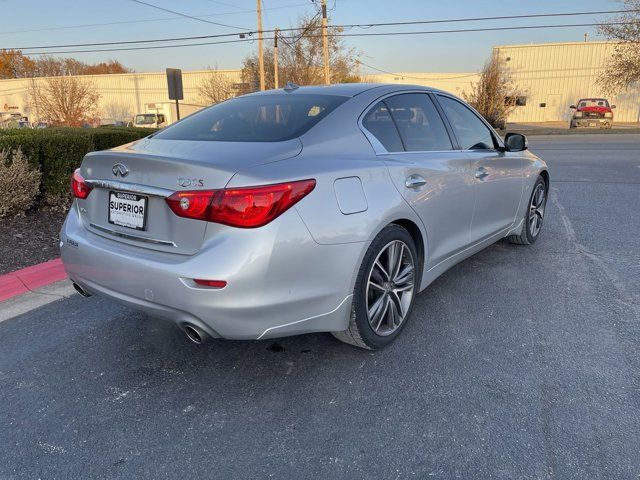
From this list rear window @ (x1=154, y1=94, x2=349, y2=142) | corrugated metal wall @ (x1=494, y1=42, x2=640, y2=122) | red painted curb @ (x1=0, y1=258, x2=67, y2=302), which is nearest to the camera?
rear window @ (x1=154, y1=94, x2=349, y2=142)

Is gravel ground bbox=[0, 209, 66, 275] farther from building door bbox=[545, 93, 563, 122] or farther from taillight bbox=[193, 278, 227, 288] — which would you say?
building door bbox=[545, 93, 563, 122]

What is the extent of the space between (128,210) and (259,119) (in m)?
1.04

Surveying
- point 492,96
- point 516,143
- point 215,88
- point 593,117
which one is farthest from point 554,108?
point 516,143

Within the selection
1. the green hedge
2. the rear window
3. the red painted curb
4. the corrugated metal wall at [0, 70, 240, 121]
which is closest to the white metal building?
the corrugated metal wall at [0, 70, 240, 121]

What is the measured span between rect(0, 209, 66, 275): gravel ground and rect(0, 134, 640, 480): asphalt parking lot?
1.18 meters

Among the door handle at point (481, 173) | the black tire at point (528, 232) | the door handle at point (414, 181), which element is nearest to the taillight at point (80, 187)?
the door handle at point (414, 181)

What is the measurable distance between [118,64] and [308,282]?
104 metres

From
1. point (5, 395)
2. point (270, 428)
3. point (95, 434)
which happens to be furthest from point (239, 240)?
point (5, 395)

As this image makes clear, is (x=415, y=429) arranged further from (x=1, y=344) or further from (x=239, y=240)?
(x=1, y=344)

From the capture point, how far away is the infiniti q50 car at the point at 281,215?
2.40 m

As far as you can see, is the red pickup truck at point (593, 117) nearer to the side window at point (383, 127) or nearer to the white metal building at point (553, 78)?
the white metal building at point (553, 78)

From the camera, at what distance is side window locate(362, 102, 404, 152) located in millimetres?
3217

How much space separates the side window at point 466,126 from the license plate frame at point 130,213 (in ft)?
8.20

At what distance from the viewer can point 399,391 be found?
9.14ft
